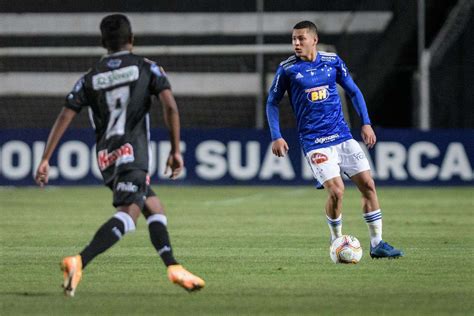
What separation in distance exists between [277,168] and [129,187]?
13.8 m

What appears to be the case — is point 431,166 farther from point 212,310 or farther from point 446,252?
point 212,310

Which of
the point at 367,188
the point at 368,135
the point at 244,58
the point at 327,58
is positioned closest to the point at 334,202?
the point at 367,188

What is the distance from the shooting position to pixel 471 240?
466 inches

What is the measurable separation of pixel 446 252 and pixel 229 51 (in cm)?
1300

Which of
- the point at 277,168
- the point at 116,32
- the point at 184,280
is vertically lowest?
the point at 277,168

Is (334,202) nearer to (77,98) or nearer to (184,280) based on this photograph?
(184,280)

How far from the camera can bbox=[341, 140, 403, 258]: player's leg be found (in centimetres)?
997

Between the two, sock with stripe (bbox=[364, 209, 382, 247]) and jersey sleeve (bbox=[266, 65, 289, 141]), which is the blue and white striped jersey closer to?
jersey sleeve (bbox=[266, 65, 289, 141])

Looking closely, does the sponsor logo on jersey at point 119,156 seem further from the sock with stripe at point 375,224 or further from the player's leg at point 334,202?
the sock with stripe at point 375,224

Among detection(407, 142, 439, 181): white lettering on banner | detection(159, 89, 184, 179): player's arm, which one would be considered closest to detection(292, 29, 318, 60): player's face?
detection(159, 89, 184, 179): player's arm

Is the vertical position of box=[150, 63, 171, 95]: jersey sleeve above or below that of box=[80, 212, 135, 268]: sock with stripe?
above

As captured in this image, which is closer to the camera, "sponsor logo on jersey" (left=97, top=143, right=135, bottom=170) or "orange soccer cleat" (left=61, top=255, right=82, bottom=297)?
"orange soccer cleat" (left=61, top=255, right=82, bottom=297)

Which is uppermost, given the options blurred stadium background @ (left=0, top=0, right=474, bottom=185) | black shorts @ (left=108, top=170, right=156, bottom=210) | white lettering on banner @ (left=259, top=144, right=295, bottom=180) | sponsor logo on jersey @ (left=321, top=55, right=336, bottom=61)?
sponsor logo on jersey @ (left=321, top=55, right=336, bottom=61)

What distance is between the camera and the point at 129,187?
758 cm
